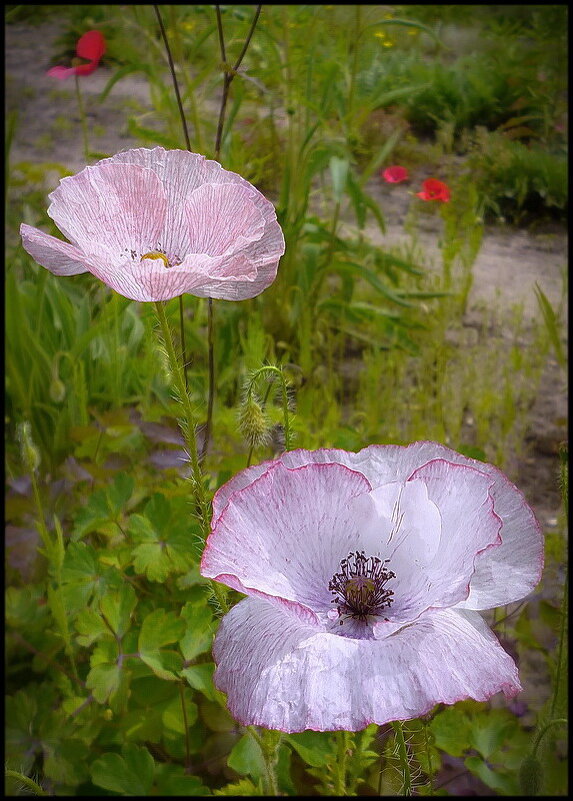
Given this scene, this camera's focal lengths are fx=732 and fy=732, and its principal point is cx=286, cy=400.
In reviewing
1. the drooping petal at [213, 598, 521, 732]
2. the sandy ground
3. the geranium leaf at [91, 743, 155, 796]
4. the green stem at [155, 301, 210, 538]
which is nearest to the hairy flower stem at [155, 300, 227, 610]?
the green stem at [155, 301, 210, 538]

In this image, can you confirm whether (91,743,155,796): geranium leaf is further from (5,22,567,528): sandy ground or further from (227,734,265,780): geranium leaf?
(5,22,567,528): sandy ground

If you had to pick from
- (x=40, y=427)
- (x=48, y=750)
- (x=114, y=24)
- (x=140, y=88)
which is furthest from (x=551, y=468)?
(x=114, y=24)

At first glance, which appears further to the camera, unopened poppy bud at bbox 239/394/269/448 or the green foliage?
the green foliage

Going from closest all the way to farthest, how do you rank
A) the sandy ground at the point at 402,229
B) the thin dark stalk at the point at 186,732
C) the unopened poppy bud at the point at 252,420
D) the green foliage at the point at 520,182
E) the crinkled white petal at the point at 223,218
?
1. the crinkled white petal at the point at 223,218
2. the unopened poppy bud at the point at 252,420
3. the thin dark stalk at the point at 186,732
4. the sandy ground at the point at 402,229
5. the green foliage at the point at 520,182

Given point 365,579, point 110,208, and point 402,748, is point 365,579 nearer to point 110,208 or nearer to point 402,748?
point 402,748

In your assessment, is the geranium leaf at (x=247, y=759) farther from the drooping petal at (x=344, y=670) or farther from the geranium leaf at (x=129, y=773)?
the drooping petal at (x=344, y=670)

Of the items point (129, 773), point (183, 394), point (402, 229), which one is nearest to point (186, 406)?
point (183, 394)

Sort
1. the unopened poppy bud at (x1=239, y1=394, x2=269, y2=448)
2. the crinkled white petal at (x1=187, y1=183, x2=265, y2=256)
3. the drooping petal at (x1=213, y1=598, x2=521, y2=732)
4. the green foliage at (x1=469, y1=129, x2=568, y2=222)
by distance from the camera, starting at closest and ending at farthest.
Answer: the drooping petal at (x1=213, y1=598, x2=521, y2=732), the crinkled white petal at (x1=187, y1=183, x2=265, y2=256), the unopened poppy bud at (x1=239, y1=394, x2=269, y2=448), the green foliage at (x1=469, y1=129, x2=568, y2=222)

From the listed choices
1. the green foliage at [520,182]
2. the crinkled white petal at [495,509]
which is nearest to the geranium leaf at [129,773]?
the crinkled white petal at [495,509]
